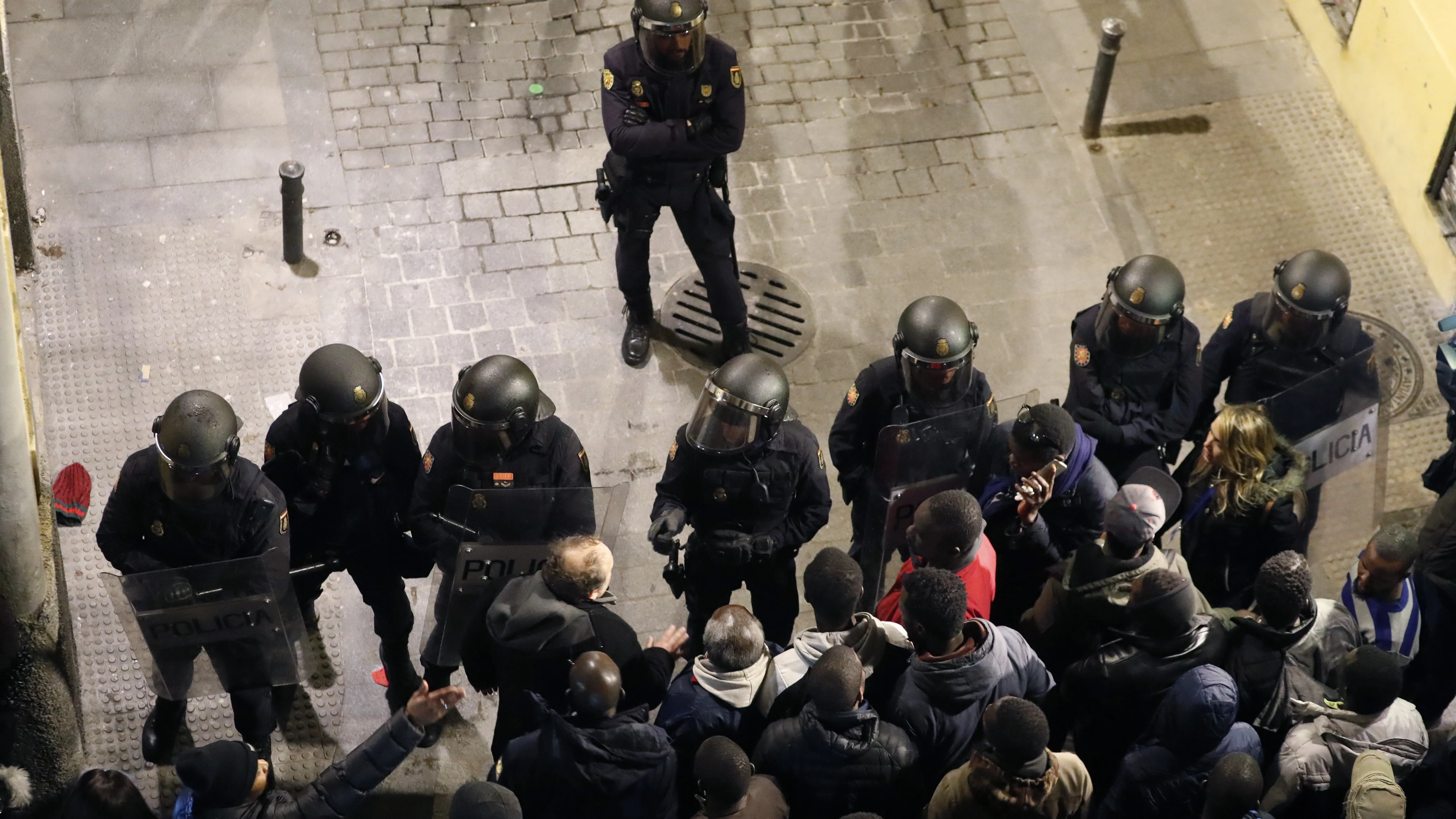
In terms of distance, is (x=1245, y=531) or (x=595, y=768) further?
(x=1245, y=531)

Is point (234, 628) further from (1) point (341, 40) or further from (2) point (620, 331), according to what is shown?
(1) point (341, 40)

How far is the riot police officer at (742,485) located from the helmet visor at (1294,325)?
2111 millimetres

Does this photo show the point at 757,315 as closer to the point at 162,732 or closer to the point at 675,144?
the point at 675,144

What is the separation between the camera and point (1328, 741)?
5141 mm

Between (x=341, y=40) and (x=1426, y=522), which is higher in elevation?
(x=341, y=40)

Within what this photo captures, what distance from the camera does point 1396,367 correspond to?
866cm

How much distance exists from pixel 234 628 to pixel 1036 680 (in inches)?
118

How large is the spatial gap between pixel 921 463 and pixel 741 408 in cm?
79

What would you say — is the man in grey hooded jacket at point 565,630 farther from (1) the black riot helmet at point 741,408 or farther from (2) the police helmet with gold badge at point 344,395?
(2) the police helmet with gold badge at point 344,395

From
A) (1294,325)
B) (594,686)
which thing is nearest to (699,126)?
(1294,325)

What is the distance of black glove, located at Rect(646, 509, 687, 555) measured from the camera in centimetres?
623

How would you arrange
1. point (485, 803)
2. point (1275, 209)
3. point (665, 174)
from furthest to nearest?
point (1275, 209) < point (665, 174) < point (485, 803)

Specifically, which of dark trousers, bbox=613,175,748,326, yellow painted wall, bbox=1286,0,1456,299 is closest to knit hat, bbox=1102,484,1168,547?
dark trousers, bbox=613,175,748,326

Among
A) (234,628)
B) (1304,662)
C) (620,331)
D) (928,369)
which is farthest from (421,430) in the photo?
(1304,662)
